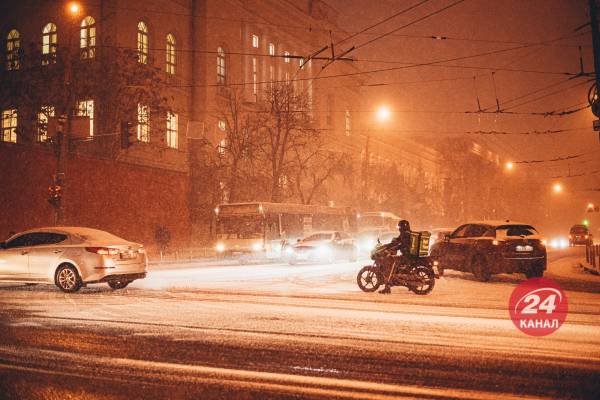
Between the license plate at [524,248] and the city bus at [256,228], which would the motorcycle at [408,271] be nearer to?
the license plate at [524,248]

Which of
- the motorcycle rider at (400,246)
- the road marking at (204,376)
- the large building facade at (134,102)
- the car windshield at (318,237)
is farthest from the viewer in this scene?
the large building facade at (134,102)

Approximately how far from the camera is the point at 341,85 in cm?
8325

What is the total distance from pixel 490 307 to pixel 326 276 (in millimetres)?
8818

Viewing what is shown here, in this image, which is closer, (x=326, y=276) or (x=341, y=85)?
(x=326, y=276)

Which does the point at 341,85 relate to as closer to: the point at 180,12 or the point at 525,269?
the point at 180,12

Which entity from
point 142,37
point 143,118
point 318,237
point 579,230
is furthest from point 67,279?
point 579,230

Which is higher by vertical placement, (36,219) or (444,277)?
(36,219)

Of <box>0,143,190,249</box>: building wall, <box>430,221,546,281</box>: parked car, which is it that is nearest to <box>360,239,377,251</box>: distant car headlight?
<box>0,143,190,249</box>: building wall

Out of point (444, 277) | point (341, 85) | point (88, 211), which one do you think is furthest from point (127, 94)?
point (341, 85)

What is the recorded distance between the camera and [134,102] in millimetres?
37094

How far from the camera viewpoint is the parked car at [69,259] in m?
13.7

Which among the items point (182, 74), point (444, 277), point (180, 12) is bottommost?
point (444, 277)

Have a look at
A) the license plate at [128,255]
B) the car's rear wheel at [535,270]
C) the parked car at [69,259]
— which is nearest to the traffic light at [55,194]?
the parked car at [69,259]

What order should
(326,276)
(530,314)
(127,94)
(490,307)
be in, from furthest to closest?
(127,94), (326,276), (490,307), (530,314)
